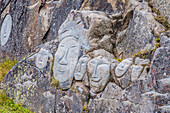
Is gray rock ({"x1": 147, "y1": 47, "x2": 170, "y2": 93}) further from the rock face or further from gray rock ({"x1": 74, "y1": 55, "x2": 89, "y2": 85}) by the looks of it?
gray rock ({"x1": 74, "y1": 55, "x2": 89, "y2": 85})

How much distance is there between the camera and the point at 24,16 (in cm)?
722

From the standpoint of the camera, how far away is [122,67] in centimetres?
363

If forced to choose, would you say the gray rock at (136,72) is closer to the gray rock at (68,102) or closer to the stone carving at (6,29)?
the gray rock at (68,102)

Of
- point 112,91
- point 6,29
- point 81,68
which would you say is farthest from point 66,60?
point 6,29

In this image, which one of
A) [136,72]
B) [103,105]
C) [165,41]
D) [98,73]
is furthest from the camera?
[98,73]

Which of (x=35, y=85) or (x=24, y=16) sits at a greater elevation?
(x=24, y=16)

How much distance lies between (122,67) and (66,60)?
4.18 feet

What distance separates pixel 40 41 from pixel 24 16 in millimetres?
1236

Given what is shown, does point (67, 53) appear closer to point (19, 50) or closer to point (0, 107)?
point (0, 107)

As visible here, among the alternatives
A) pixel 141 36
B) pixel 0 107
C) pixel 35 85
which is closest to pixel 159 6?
pixel 141 36

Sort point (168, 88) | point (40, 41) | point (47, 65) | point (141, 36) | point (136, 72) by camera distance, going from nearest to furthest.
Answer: point (168, 88), point (136, 72), point (141, 36), point (47, 65), point (40, 41)

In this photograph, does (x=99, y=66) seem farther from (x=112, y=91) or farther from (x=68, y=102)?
(x=68, y=102)

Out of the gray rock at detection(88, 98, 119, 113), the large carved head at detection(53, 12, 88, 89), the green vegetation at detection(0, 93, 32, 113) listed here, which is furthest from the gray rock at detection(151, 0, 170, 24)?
the green vegetation at detection(0, 93, 32, 113)

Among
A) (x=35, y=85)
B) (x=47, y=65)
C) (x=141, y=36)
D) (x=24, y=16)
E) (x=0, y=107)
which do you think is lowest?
(x=0, y=107)
